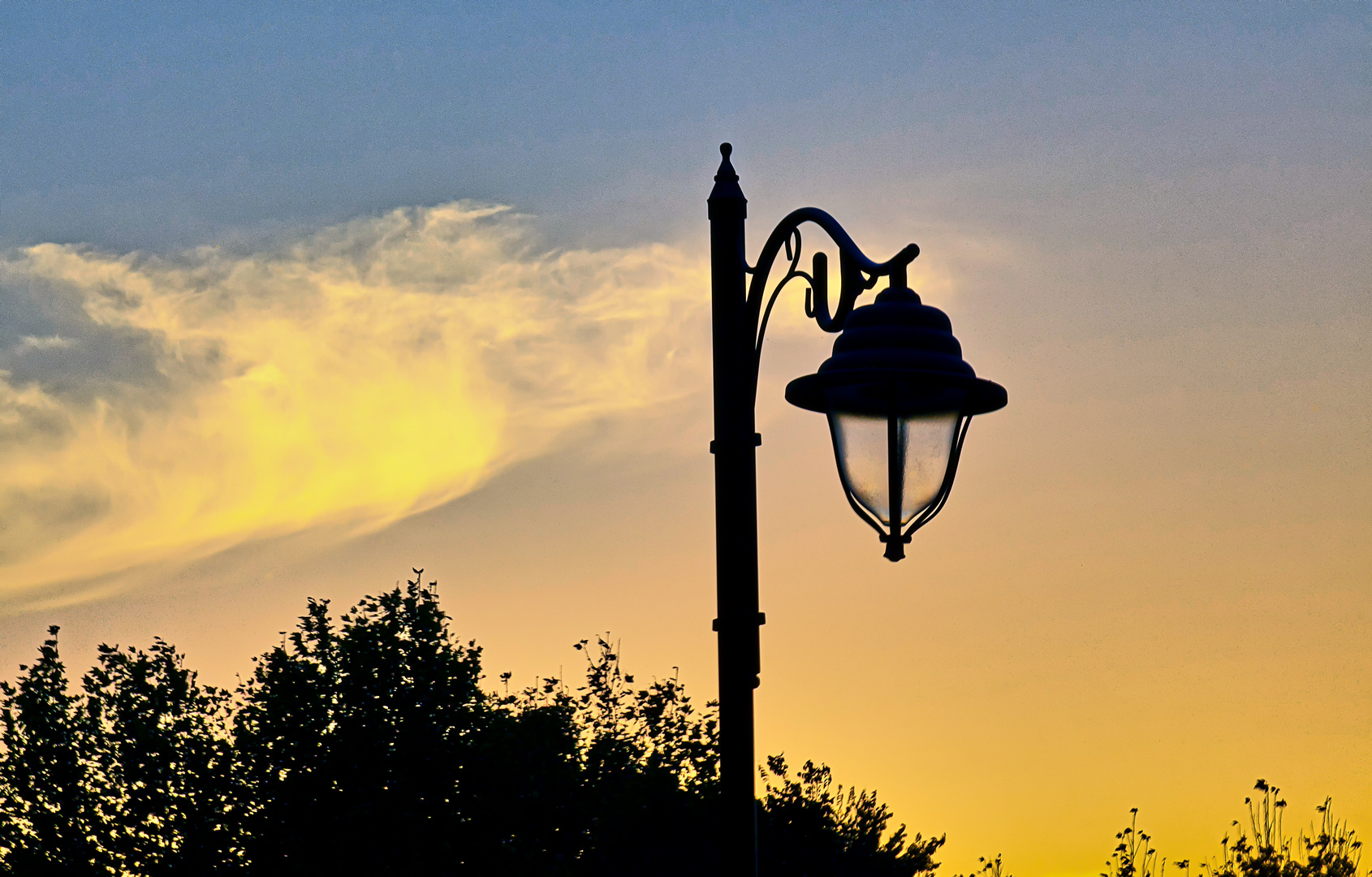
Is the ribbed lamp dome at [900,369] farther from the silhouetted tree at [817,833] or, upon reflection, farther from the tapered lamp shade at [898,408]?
the silhouetted tree at [817,833]

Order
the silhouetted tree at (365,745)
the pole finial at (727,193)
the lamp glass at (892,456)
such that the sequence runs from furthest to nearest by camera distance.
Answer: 1. the silhouetted tree at (365,745)
2. the pole finial at (727,193)
3. the lamp glass at (892,456)

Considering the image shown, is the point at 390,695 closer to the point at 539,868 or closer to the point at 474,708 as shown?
the point at 474,708

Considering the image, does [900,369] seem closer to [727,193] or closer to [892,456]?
[892,456]

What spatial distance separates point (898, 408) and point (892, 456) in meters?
0.22

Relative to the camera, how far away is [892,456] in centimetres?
555

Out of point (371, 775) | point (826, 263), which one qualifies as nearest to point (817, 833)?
point (371, 775)

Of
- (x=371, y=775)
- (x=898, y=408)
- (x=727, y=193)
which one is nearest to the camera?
(x=898, y=408)

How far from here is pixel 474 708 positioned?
3119cm

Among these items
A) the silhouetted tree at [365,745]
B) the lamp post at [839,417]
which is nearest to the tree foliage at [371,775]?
the silhouetted tree at [365,745]

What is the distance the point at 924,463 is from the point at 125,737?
29529 millimetres

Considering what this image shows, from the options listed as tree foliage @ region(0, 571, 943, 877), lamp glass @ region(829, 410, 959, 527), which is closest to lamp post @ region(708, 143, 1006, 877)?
lamp glass @ region(829, 410, 959, 527)

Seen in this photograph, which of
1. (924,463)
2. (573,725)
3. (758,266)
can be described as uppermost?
(573,725)

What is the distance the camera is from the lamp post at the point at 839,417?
559cm

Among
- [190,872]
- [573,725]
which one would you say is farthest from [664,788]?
[190,872]
